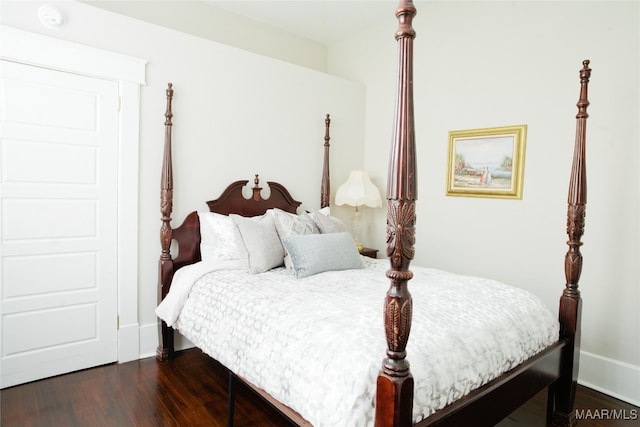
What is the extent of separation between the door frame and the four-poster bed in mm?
200

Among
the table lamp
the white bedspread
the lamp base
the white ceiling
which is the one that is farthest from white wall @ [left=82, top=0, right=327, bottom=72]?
the white bedspread

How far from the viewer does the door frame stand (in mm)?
2707

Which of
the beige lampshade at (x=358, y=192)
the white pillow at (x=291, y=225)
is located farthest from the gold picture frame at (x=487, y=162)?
the white pillow at (x=291, y=225)

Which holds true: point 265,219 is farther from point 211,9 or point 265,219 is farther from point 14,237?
point 211,9

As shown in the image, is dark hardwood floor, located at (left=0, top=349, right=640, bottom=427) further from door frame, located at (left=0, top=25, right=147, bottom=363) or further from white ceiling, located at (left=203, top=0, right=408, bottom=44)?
white ceiling, located at (left=203, top=0, right=408, bottom=44)

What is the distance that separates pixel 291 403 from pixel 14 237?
2056mm

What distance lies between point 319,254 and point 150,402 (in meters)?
1.31

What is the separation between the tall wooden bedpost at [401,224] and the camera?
1.22m

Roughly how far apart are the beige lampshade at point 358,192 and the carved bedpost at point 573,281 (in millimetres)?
1873

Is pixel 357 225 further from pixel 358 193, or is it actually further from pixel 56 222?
pixel 56 222

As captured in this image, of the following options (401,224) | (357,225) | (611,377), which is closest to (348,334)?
(401,224)

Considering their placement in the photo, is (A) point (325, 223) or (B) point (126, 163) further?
(A) point (325, 223)

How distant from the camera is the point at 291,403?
1.63 metres

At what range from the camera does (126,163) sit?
2.88 m
